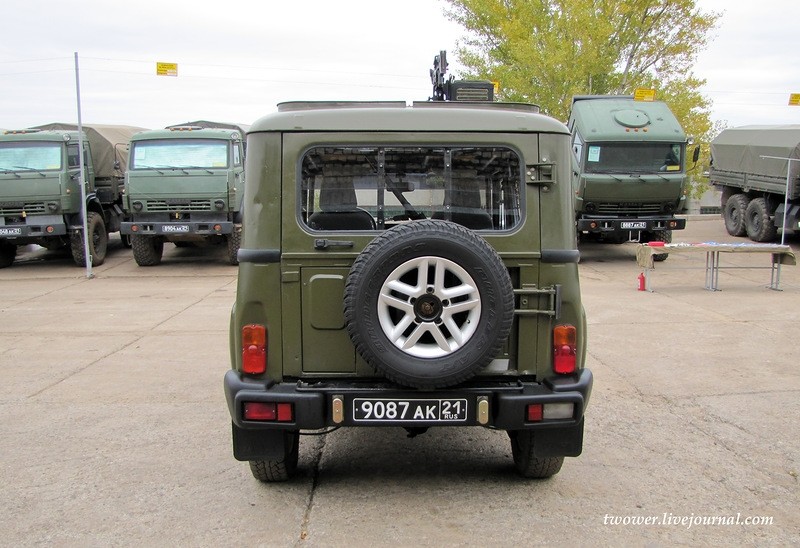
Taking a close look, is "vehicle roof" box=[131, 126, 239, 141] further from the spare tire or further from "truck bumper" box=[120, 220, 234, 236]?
the spare tire

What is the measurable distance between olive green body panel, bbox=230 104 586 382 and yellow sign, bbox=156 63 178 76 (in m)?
13.8

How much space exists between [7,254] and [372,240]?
13753 millimetres

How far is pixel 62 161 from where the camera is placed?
14344mm

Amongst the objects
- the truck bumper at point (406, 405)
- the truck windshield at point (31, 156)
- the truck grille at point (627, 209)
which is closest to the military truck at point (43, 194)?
the truck windshield at point (31, 156)

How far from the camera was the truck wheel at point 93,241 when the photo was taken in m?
14.6

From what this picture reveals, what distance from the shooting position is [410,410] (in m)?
3.91

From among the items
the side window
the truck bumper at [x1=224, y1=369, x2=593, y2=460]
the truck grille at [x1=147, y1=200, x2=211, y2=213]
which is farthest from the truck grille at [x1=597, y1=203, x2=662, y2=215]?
the truck bumper at [x1=224, y1=369, x2=593, y2=460]

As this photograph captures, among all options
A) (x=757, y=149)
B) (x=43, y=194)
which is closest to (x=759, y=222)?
(x=757, y=149)

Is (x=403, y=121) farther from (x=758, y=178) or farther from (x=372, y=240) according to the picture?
(x=758, y=178)

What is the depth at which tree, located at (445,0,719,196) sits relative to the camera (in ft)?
69.5

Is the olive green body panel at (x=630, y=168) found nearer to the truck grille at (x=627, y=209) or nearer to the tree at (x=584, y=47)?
the truck grille at (x=627, y=209)

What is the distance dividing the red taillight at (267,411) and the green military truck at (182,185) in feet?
33.8

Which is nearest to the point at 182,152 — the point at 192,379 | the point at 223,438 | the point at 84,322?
the point at 84,322

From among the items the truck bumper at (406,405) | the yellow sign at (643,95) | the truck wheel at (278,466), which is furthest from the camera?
the yellow sign at (643,95)
